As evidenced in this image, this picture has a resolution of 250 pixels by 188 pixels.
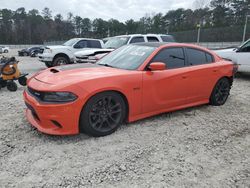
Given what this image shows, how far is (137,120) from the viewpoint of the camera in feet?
13.0

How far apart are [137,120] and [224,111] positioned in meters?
2.05

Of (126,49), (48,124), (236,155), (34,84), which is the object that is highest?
(126,49)

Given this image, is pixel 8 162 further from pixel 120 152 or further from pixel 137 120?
pixel 137 120

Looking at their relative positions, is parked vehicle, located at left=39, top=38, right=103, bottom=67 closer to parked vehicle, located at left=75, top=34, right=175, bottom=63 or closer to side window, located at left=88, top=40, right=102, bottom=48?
side window, located at left=88, top=40, right=102, bottom=48

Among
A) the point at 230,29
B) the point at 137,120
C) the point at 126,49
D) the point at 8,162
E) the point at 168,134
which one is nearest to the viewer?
the point at 8,162

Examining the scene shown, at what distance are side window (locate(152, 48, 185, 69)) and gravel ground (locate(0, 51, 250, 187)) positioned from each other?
1032 millimetres

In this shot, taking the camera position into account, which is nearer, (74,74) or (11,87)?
(74,74)

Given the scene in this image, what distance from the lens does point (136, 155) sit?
2924 millimetres

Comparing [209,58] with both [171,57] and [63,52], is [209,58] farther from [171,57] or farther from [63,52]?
[63,52]

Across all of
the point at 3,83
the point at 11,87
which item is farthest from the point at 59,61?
the point at 11,87

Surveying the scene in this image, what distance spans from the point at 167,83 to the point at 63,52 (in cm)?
792

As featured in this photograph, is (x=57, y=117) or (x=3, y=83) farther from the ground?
(x=57, y=117)

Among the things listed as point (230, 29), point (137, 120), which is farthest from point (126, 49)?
point (230, 29)

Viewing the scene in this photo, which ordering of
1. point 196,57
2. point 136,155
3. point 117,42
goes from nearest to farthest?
1. point 136,155
2. point 196,57
3. point 117,42
